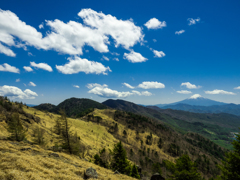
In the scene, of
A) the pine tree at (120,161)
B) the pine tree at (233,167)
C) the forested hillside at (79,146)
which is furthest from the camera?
the pine tree at (120,161)

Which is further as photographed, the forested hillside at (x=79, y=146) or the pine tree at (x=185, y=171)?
the pine tree at (x=185, y=171)

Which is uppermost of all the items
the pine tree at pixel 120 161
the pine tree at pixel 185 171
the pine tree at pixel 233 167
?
the pine tree at pixel 233 167

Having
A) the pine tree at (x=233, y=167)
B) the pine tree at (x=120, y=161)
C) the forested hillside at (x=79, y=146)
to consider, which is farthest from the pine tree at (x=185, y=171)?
the pine tree at (x=120, y=161)

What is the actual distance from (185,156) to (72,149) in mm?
27892

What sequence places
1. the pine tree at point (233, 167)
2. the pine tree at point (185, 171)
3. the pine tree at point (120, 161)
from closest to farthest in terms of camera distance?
1. the pine tree at point (233, 167)
2. the pine tree at point (185, 171)
3. the pine tree at point (120, 161)

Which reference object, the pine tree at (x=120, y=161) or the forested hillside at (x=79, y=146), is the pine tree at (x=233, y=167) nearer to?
the forested hillside at (x=79, y=146)

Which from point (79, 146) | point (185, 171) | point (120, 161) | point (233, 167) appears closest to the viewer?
point (233, 167)

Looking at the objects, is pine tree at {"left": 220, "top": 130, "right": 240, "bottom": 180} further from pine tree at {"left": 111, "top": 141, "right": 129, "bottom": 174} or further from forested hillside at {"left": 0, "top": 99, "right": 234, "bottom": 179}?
pine tree at {"left": 111, "top": 141, "right": 129, "bottom": 174}

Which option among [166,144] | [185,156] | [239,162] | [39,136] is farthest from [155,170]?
[166,144]

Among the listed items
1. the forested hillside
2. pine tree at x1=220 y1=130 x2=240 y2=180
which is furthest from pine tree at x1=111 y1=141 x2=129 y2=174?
pine tree at x1=220 y1=130 x2=240 y2=180

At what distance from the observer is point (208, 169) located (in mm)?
126625

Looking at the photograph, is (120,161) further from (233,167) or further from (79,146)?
(233,167)

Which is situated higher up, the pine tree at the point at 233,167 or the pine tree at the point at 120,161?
the pine tree at the point at 233,167

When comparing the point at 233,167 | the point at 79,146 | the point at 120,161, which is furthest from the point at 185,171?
the point at 79,146
